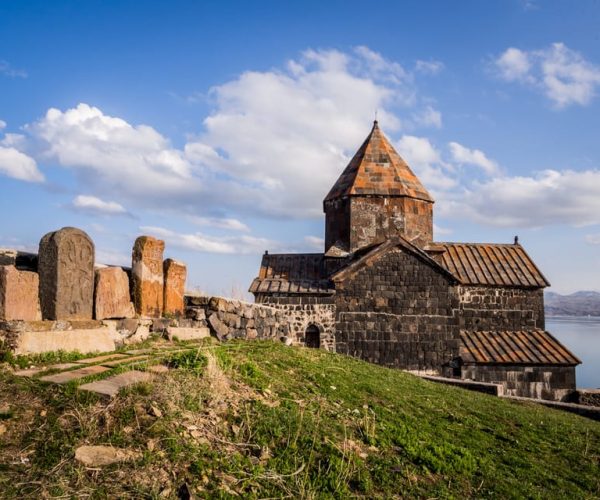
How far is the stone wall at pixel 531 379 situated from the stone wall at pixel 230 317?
684cm

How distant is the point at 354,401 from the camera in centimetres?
566

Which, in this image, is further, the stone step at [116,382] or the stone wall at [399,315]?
the stone wall at [399,315]

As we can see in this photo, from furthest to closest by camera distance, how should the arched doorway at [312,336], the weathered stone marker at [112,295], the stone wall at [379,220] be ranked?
Result: the stone wall at [379,220] < the arched doorway at [312,336] < the weathered stone marker at [112,295]

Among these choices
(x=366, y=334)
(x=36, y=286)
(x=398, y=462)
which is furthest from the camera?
(x=366, y=334)

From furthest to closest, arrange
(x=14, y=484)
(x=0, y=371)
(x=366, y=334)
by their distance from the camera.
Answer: (x=366, y=334) < (x=0, y=371) < (x=14, y=484)

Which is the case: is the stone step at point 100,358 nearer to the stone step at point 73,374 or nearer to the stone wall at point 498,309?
the stone step at point 73,374

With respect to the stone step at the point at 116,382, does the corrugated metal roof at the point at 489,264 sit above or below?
above

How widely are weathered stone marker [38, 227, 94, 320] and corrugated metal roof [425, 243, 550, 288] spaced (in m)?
11.7

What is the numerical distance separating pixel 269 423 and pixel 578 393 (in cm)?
1236

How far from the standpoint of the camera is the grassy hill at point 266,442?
3.12 meters

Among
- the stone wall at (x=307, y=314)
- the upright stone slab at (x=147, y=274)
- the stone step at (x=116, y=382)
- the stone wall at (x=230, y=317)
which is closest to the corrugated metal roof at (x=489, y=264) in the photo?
the stone wall at (x=307, y=314)

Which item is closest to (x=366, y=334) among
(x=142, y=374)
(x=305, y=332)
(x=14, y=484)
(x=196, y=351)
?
(x=305, y=332)

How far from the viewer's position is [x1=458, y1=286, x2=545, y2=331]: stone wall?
50.7 feet

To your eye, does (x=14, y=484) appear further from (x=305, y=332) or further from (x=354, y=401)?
(x=305, y=332)
